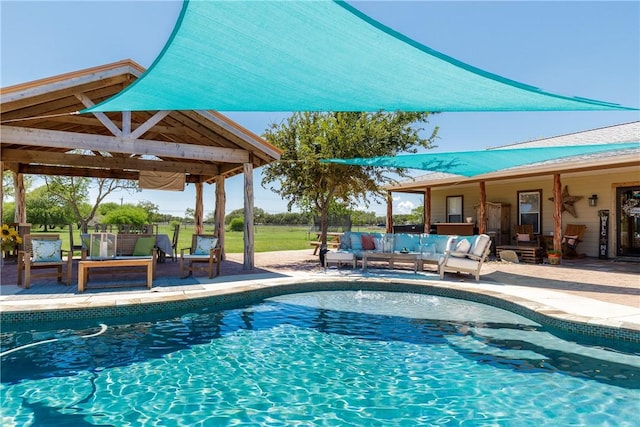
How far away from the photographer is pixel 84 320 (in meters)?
4.78

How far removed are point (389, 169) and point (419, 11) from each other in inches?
210

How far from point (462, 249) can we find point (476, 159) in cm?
191

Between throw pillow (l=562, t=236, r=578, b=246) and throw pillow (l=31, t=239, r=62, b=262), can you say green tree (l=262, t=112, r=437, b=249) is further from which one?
throw pillow (l=31, t=239, r=62, b=262)

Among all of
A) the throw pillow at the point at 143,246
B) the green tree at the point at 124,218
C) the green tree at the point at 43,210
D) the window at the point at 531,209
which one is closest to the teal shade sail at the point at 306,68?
the throw pillow at the point at 143,246

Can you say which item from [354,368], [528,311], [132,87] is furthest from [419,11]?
[354,368]

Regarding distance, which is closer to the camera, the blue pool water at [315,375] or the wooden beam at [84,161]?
the blue pool water at [315,375]

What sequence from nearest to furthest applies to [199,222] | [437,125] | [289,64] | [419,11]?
[289,64] < [419,11] < [437,125] < [199,222]

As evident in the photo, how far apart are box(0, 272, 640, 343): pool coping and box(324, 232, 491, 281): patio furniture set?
2.10 feet

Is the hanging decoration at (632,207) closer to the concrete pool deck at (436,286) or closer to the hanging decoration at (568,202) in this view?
the hanging decoration at (568,202)

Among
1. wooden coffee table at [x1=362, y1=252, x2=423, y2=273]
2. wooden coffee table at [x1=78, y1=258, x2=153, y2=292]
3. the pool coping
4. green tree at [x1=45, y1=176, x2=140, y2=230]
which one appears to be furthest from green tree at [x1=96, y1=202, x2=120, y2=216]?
the pool coping

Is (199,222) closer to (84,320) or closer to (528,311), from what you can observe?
(84,320)

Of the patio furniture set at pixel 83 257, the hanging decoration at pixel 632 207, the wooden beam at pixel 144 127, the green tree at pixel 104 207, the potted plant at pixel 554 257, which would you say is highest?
the wooden beam at pixel 144 127

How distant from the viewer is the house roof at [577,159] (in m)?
8.95

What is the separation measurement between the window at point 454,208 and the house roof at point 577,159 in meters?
1.94
